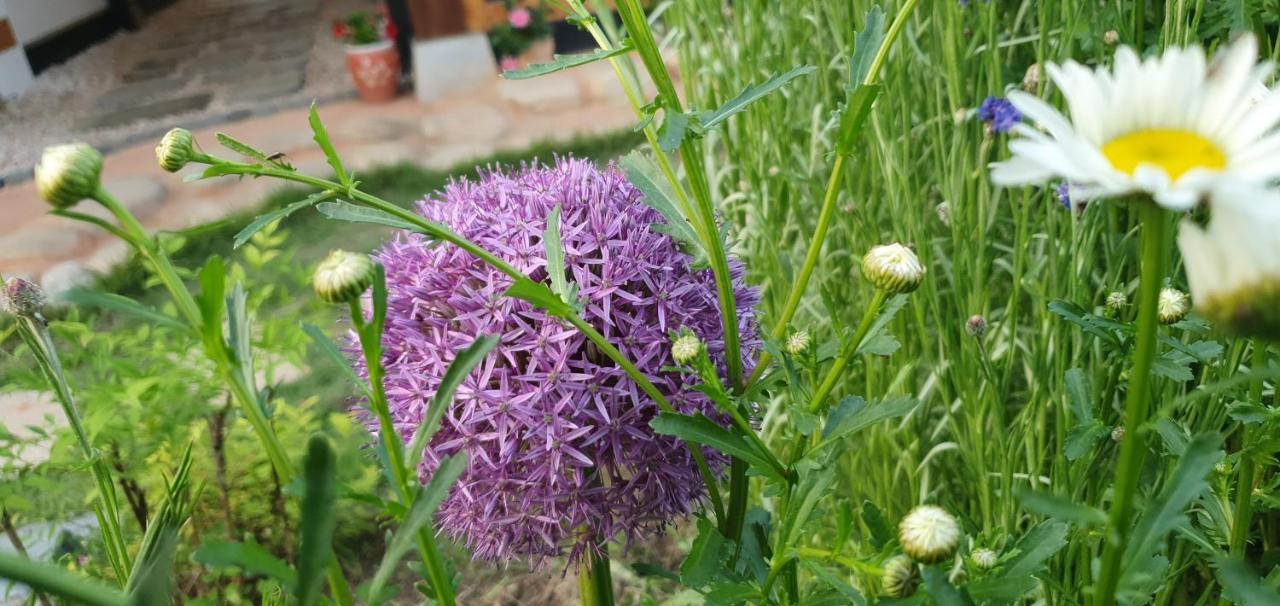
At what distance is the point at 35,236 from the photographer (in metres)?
3.66

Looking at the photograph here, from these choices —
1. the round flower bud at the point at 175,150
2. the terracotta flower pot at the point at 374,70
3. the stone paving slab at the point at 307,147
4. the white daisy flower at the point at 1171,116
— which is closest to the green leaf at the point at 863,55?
the white daisy flower at the point at 1171,116

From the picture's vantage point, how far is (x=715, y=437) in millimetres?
646

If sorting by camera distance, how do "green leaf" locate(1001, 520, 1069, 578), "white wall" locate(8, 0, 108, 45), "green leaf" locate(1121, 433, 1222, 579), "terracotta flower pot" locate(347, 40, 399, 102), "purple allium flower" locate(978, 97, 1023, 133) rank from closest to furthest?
1. "green leaf" locate(1121, 433, 1222, 579)
2. "green leaf" locate(1001, 520, 1069, 578)
3. "purple allium flower" locate(978, 97, 1023, 133)
4. "terracotta flower pot" locate(347, 40, 399, 102)
5. "white wall" locate(8, 0, 108, 45)

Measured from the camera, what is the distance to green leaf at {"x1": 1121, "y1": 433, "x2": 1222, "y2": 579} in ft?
1.55

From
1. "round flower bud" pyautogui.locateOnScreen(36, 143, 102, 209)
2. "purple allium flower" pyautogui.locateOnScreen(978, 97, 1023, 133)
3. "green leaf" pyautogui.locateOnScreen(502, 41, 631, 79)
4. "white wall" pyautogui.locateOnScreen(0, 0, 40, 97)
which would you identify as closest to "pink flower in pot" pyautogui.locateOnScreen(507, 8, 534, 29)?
"white wall" pyautogui.locateOnScreen(0, 0, 40, 97)

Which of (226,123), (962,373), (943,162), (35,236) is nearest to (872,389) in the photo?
(962,373)

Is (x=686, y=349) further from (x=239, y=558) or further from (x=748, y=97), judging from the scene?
(x=239, y=558)

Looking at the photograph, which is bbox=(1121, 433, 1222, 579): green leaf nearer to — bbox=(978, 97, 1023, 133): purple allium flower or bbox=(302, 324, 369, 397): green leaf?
bbox=(302, 324, 369, 397): green leaf

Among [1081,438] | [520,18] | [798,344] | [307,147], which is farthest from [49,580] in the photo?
[520,18]

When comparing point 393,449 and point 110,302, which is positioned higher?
point 110,302

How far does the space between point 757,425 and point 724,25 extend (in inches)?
49.2

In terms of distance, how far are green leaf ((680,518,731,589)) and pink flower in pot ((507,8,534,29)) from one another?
5173 millimetres

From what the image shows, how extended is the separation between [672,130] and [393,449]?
0.26 m

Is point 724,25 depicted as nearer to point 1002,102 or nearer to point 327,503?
point 1002,102
